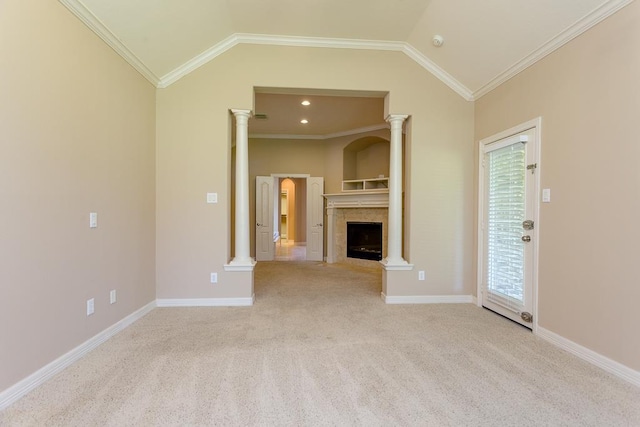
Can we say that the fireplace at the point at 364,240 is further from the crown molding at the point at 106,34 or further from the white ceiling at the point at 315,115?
the crown molding at the point at 106,34

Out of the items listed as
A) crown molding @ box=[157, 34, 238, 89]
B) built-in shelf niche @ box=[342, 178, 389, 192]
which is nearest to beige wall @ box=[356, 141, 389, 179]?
built-in shelf niche @ box=[342, 178, 389, 192]

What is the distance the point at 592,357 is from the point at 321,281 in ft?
10.6

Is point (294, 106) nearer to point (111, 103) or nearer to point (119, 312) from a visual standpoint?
point (111, 103)

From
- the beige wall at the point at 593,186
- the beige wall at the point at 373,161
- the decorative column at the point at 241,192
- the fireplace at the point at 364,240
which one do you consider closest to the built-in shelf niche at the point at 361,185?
the beige wall at the point at 373,161

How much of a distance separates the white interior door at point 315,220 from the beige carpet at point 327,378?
149 inches

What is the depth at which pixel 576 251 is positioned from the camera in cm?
229

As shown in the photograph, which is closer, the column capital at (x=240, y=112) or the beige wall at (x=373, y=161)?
the column capital at (x=240, y=112)

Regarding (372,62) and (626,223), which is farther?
(372,62)

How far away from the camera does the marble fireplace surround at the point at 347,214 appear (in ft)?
19.5

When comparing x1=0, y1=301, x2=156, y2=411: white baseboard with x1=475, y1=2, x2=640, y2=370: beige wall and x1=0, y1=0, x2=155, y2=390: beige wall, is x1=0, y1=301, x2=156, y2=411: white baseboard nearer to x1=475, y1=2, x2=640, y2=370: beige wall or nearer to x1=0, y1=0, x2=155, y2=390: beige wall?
x1=0, y1=0, x2=155, y2=390: beige wall

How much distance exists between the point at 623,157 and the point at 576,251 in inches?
29.7

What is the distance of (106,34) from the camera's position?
2.44 metres

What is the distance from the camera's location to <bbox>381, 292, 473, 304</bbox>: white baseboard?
11.7ft

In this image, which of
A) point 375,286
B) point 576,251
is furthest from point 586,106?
point 375,286
